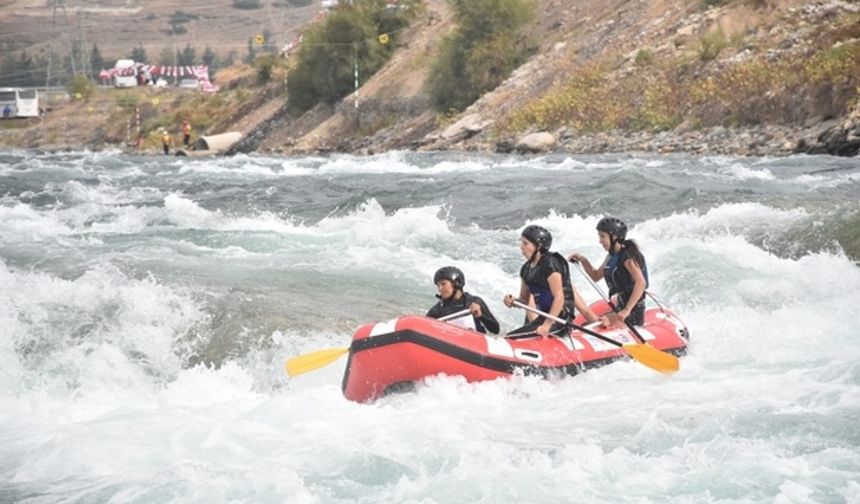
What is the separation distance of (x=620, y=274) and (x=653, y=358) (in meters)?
1.03

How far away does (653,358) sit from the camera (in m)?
8.07

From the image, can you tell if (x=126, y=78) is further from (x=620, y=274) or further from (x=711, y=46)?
(x=620, y=274)

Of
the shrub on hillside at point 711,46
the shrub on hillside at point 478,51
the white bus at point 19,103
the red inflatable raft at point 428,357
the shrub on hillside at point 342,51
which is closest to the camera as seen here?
the red inflatable raft at point 428,357

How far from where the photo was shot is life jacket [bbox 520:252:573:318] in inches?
325

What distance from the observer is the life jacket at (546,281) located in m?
8.26

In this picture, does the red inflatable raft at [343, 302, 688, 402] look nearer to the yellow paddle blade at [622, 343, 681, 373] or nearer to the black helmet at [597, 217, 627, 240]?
the yellow paddle blade at [622, 343, 681, 373]

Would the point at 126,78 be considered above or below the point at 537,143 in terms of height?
below

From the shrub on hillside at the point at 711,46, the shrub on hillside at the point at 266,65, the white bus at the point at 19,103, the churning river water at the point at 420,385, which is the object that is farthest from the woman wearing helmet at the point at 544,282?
the white bus at the point at 19,103

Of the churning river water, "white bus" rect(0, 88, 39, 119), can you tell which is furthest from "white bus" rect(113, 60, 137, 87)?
the churning river water

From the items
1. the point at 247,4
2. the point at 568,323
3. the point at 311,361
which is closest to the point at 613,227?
the point at 568,323

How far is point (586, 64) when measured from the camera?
31578 mm

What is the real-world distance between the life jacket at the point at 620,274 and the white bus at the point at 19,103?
70686 mm

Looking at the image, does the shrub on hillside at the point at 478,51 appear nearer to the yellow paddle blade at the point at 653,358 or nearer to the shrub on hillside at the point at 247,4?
the yellow paddle blade at the point at 653,358

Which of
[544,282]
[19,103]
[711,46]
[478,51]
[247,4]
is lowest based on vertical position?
[19,103]
